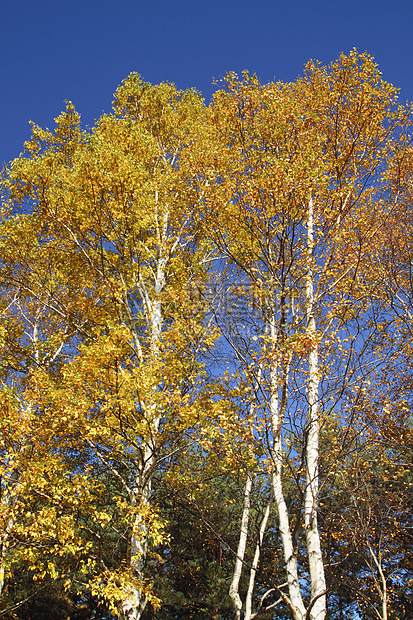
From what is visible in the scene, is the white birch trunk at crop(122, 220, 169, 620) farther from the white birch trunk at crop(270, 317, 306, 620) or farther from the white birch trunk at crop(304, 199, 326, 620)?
the white birch trunk at crop(304, 199, 326, 620)

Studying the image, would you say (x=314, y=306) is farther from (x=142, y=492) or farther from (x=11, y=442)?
(x=11, y=442)

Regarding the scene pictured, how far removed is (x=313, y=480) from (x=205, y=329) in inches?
108

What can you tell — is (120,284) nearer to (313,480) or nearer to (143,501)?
(143,501)

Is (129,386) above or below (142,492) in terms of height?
above

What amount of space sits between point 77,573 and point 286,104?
1206cm

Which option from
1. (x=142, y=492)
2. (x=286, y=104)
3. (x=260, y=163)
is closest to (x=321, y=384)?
(x=142, y=492)

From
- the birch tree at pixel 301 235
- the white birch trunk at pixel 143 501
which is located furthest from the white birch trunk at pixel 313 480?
the white birch trunk at pixel 143 501

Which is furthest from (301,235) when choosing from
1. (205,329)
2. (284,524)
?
(284,524)

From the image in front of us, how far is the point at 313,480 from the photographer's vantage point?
15.8ft

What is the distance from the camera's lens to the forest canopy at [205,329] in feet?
17.5

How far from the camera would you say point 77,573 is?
11055mm

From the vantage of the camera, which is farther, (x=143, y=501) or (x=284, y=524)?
(x=143, y=501)

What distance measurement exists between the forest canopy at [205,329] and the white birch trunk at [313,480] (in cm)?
3

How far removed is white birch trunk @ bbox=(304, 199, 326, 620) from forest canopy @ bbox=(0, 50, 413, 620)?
0.03 metres
